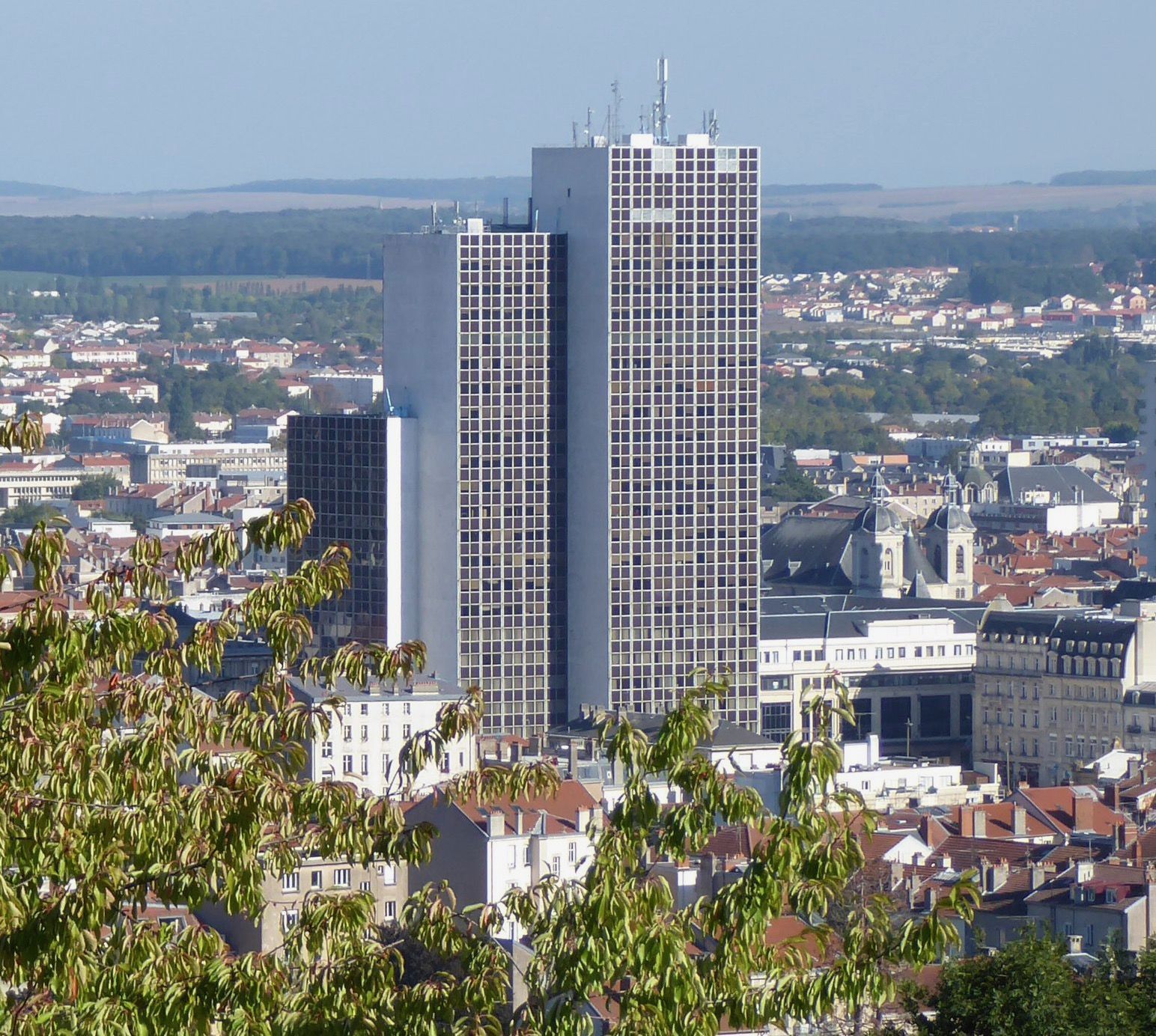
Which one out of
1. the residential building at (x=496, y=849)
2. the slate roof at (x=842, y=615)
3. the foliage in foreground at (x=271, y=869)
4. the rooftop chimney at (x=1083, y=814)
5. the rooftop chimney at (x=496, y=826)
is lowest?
the slate roof at (x=842, y=615)

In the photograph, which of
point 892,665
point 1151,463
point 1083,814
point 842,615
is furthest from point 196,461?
point 1083,814

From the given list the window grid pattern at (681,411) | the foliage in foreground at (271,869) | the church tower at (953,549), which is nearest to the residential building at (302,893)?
the foliage in foreground at (271,869)

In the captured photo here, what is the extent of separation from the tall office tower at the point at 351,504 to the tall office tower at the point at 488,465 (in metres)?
0.52

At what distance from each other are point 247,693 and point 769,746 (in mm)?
51487

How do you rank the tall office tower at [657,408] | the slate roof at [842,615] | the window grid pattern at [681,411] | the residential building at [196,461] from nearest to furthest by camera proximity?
the tall office tower at [657,408] < the window grid pattern at [681,411] < the slate roof at [842,615] < the residential building at [196,461]

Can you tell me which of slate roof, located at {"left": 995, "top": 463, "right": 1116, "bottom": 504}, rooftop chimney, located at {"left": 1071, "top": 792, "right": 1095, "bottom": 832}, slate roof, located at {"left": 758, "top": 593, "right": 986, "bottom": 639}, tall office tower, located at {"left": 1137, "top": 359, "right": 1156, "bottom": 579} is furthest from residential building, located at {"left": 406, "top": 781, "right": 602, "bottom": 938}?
slate roof, located at {"left": 995, "top": 463, "right": 1116, "bottom": 504}

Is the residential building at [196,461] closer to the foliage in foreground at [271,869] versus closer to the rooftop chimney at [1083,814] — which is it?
the rooftop chimney at [1083,814]

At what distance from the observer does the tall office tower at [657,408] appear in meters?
75.6

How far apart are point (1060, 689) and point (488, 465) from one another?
14.0 m

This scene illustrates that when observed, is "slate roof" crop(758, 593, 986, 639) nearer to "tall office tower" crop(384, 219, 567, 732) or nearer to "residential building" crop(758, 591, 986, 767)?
"residential building" crop(758, 591, 986, 767)

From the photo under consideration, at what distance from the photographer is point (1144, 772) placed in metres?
64.8

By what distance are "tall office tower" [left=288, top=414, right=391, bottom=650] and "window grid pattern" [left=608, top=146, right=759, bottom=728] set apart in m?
4.90

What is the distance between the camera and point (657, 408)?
76375 mm

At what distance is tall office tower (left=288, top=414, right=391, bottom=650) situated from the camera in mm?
75312
